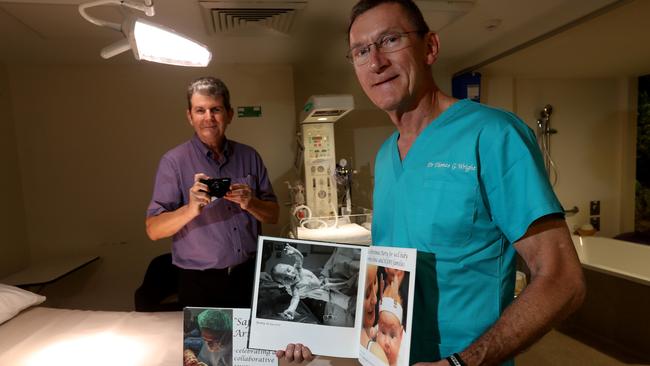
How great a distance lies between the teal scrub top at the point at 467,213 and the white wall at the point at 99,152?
2.46 m

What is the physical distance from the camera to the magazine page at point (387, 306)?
2.21ft

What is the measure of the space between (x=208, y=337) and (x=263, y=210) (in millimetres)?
614

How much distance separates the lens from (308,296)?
2.78 feet

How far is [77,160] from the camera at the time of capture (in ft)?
9.27

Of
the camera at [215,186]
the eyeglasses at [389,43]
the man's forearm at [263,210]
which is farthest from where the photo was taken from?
the man's forearm at [263,210]

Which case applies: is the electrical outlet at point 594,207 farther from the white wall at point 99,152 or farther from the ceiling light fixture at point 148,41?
the ceiling light fixture at point 148,41

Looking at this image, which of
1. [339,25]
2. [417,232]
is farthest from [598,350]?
[339,25]

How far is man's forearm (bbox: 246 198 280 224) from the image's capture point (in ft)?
5.02

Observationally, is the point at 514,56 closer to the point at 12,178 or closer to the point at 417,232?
the point at 417,232

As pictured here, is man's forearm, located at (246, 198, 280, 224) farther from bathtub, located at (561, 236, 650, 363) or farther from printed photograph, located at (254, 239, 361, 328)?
bathtub, located at (561, 236, 650, 363)

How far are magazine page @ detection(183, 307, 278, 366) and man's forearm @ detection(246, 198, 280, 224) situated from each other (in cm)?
53

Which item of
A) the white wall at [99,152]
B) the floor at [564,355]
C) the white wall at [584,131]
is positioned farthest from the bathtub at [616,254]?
the white wall at [99,152]

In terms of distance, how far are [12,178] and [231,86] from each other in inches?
71.5

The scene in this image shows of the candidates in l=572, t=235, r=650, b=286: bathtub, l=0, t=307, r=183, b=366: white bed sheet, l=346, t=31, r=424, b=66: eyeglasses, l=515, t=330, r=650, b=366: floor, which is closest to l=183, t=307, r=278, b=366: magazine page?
l=0, t=307, r=183, b=366: white bed sheet
